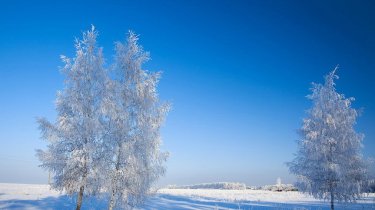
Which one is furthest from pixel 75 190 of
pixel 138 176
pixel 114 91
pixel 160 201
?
pixel 160 201

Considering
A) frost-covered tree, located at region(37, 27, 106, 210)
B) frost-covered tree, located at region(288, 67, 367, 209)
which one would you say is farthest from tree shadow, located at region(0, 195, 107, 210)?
frost-covered tree, located at region(288, 67, 367, 209)

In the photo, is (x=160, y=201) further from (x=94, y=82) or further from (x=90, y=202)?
(x=94, y=82)

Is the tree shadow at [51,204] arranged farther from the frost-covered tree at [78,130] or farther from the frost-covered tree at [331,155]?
the frost-covered tree at [331,155]

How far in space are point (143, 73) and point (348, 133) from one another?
47.9 feet

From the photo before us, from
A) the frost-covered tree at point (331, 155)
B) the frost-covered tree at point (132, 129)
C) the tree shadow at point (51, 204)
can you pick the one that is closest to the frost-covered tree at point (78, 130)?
the frost-covered tree at point (132, 129)

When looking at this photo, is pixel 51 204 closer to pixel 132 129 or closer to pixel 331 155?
pixel 132 129

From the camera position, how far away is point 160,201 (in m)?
27.4

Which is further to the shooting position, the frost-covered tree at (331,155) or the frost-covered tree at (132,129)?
the frost-covered tree at (331,155)

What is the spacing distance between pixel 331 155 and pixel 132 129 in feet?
44.8

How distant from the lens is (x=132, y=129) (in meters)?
17.5

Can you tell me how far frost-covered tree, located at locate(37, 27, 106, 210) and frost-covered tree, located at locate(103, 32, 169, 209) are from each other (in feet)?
2.43

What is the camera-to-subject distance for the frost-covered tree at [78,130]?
1582 cm

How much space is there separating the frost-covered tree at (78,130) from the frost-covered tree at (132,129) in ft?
2.43

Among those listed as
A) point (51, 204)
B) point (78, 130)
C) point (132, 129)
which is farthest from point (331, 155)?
point (51, 204)
